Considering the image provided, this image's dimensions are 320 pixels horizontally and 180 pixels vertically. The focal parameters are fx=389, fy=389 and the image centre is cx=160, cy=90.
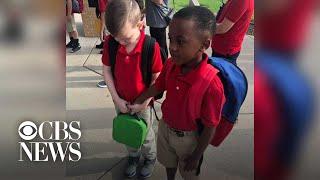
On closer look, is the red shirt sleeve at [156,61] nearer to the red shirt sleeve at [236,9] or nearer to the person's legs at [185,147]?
the person's legs at [185,147]

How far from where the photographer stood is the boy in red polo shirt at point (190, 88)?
1.88m

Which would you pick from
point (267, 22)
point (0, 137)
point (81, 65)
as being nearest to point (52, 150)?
point (0, 137)

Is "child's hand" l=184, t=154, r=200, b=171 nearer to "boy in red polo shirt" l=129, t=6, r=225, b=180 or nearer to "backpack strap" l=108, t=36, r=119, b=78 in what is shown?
"boy in red polo shirt" l=129, t=6, r=225, b=180

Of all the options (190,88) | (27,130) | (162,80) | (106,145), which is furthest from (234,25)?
(27,130)

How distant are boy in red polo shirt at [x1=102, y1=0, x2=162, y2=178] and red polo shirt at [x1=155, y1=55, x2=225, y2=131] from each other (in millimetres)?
233

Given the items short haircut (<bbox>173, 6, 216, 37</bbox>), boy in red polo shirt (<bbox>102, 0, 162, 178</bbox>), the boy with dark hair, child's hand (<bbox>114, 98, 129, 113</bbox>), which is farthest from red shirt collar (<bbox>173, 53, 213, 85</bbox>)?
the boy with dark hair

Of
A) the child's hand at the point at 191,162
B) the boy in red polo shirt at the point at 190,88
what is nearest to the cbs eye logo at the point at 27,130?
the boy in red polo shirt at the point at 190,88

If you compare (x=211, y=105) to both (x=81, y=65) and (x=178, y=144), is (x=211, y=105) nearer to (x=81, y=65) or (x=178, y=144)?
(x=178, y=144)

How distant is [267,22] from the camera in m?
1.70

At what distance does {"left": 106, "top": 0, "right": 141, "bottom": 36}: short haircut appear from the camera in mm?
2139

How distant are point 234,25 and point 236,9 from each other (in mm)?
137

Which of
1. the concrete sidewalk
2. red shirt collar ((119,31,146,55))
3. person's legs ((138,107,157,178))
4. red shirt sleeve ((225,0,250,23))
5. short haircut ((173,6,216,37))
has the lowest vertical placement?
the concrete sidewalk

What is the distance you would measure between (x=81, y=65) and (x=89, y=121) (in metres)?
1.71

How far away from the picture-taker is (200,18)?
1.89 meters
